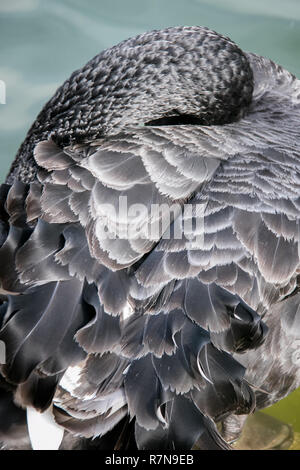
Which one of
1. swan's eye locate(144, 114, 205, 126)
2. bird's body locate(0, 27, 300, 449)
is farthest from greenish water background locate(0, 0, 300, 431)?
bird's body locate(0, 27, 300, 449)

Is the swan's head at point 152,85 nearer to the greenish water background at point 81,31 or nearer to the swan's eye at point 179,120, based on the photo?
the swan's eye at point 179,120

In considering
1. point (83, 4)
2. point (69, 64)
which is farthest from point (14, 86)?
point (83, 4)

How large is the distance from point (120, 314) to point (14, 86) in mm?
2614

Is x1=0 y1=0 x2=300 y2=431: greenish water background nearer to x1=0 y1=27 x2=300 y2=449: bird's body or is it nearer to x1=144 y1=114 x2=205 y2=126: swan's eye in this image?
x1=144 y1=114 x2=205 y2=126: swan's eye

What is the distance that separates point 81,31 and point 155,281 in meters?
2.89

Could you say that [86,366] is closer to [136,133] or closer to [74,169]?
[74,169]

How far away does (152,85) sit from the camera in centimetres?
208

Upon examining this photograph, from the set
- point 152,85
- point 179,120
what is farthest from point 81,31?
point 152,85

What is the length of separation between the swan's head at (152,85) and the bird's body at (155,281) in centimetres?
25

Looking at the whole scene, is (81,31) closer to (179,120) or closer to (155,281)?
(179,120)

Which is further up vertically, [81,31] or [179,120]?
[179,120]

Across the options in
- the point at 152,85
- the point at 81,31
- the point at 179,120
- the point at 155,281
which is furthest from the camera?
the point at 81,31

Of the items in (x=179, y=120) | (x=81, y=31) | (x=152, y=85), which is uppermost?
(x=152, y=85)

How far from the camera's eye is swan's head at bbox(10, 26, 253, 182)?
82.4 inches
